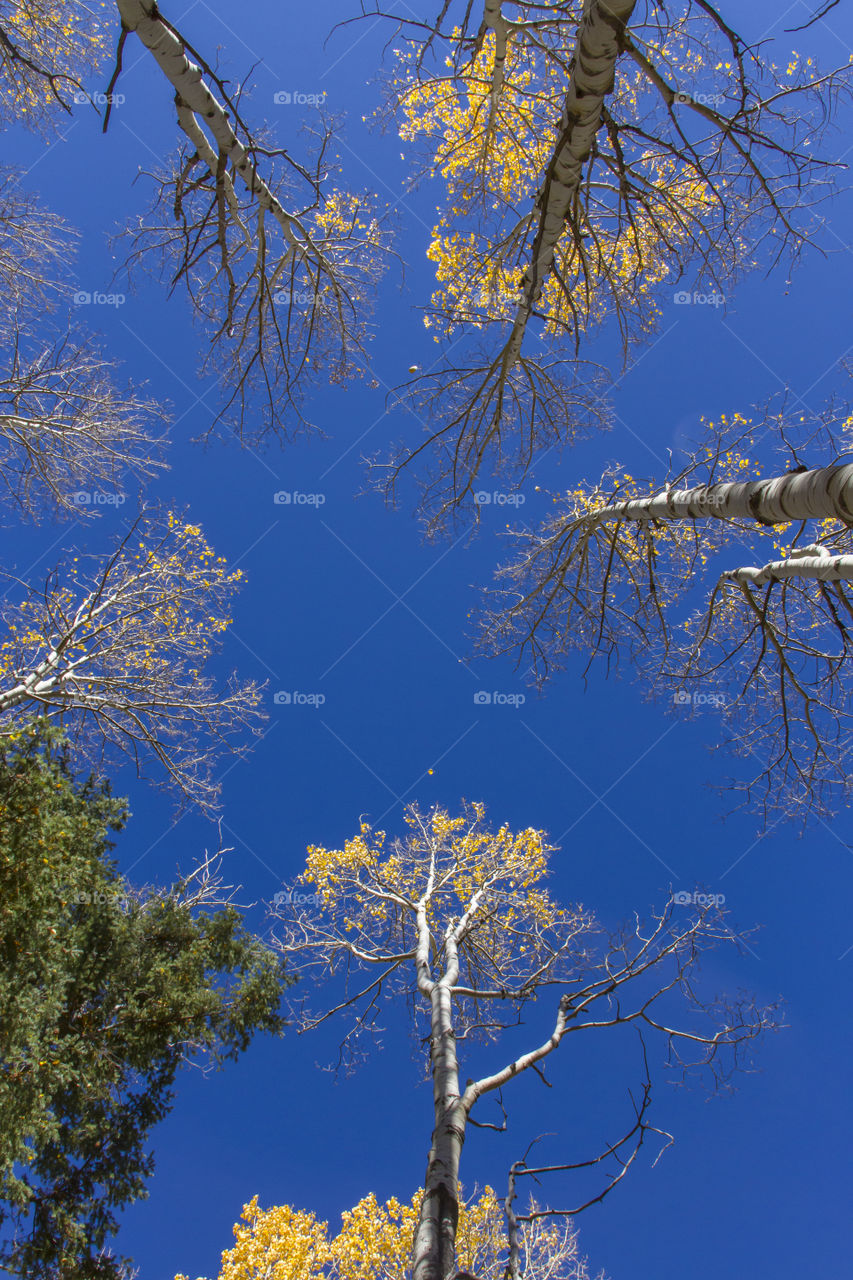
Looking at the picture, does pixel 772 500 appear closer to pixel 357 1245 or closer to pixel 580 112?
pixel 580 112

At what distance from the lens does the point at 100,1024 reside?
25.6 feet

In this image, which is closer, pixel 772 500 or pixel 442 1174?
pixel 442 1174

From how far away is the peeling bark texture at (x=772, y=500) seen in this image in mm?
3311

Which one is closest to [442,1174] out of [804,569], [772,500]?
[772,500]

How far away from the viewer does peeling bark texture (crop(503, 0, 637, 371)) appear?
2.84m

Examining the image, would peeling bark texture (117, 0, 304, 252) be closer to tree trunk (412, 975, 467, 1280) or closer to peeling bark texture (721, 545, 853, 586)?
peeling bark texture (721, 545, 853, 586)

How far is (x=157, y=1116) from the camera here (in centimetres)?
834

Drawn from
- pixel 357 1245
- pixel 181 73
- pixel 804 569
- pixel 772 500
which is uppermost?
pixel 181 73

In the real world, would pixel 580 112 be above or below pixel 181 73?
below

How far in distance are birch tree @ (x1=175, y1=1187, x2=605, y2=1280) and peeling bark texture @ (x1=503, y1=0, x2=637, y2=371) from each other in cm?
1261

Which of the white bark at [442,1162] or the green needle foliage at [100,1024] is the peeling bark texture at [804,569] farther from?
the green needle foliage at [100,1024]

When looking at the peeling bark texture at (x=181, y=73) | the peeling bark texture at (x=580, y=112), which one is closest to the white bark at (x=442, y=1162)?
the peeling bark texture at (x=580, y=112)

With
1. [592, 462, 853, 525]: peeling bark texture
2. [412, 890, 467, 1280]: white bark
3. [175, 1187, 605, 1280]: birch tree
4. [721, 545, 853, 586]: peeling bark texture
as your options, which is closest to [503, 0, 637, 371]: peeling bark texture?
[592, 462, 853, 525]: peeling bark texture

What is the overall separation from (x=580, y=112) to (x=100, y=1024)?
1040 cm
